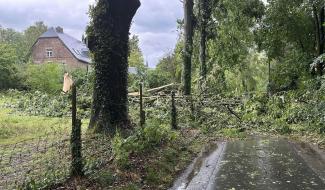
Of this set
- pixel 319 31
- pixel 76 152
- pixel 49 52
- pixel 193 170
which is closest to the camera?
pixel 76 152

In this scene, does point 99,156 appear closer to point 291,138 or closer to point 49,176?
point 49,176

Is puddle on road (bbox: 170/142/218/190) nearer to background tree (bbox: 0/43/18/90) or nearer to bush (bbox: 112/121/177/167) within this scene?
bush (bbox: 112/121/177/167)

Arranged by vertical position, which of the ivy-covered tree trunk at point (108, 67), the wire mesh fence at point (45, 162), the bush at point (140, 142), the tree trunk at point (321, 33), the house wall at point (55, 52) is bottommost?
the wire mesh fence at point (45, 162)

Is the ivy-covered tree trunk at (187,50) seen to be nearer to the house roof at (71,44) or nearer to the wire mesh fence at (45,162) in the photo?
the wire mesh fence at (45,162)

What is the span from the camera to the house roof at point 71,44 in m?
70.0

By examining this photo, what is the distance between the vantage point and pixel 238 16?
32344 mm

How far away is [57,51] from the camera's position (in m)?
70.0

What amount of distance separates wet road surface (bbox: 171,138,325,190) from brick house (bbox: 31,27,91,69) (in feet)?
187

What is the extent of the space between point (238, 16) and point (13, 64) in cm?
2521

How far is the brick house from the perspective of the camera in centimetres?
6956

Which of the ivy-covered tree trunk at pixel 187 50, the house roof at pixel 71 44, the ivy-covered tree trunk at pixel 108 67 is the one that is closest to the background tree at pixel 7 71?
the house roof at pixel 71 44

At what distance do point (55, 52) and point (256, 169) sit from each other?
62.8 metres

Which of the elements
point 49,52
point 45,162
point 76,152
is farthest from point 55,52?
point 76,152

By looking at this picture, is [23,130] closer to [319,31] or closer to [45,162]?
[45,162]
